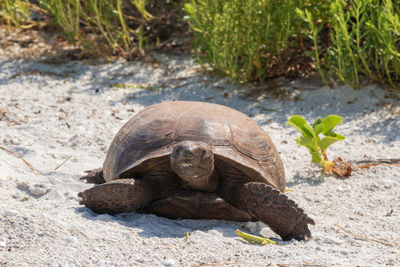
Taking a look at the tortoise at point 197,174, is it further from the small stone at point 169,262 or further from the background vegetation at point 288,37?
the background vegetation at point 288,37

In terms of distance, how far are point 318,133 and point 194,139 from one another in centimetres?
122

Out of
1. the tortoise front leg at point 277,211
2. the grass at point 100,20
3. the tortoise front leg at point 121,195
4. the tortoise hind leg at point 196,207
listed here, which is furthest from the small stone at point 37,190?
the grass at point 100,20

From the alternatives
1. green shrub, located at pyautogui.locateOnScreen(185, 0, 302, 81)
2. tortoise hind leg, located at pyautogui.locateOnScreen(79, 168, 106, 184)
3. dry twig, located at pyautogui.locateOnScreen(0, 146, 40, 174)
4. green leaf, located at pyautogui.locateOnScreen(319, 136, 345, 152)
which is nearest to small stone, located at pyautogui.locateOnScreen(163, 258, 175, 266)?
tortoise hind leg, located at pyautogui.locateOnScreen(79, 168, 106, 184)

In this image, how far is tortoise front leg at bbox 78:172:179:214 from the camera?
2.55 metres

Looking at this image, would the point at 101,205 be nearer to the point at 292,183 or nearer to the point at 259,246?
the point at 259,246

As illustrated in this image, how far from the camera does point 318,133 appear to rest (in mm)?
3551

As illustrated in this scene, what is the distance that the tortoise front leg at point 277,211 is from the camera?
2494 millimetres

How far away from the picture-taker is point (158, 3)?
655 centimetres

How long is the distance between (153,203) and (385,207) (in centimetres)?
137

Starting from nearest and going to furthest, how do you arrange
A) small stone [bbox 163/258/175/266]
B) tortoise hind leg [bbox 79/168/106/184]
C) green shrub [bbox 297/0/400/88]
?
1. small stone [bbox 163/258/175/266]
2. tortoise hind leg [bbox 79/168/106/184]
3. green shrub [bbox 297/0/400/88]

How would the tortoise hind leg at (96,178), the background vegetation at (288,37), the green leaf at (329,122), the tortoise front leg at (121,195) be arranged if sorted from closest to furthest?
1. the tortoise front leg at (121,195)
2. the tortoise hind leg at (96,178)
3. the green leaf at (329,122)
4. the background vegetation at (288,37)

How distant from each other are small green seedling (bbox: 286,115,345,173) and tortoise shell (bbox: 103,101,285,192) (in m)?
0.69

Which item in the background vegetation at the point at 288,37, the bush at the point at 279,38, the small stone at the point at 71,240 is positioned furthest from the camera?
the bush at the point at 279,38

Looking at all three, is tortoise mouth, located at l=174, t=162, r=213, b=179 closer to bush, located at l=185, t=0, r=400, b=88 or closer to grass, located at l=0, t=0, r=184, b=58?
bush, located at l=185, t=0, r=400, b=88
